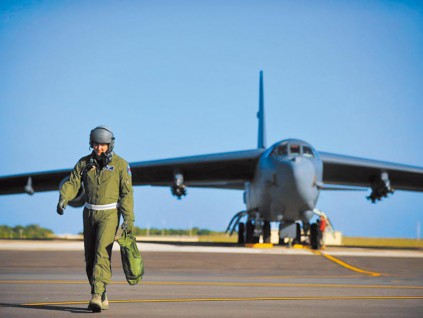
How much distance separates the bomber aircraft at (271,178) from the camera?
24375mm

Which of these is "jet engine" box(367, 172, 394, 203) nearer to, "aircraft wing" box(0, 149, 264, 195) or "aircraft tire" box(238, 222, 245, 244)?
"aircraft wing" box(0, 149, 264, 195)

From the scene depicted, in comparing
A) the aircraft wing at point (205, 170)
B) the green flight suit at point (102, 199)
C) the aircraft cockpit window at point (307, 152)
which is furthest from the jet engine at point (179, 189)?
the green flight suit at point (102, 199)

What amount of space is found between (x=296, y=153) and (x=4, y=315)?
18.8 m

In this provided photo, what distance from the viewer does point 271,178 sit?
2497cm

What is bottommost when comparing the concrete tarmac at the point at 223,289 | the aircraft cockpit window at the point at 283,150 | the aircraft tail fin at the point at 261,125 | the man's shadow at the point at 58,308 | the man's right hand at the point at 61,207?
the man's shadow at the point at 58,308

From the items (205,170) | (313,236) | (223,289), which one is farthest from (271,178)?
(223,289)

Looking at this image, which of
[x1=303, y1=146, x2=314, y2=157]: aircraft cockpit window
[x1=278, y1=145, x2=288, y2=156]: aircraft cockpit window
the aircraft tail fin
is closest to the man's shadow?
[x1=278, y1=145, x2=288, y2=156]: aircraft cockpit window

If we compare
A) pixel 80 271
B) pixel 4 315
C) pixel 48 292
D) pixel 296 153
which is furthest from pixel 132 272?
pixel 296 153

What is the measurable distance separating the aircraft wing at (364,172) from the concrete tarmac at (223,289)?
1426 centimetres

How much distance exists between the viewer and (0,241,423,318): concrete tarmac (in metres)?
6.63

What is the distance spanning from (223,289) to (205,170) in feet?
72.8

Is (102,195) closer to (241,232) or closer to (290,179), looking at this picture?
(290,179)

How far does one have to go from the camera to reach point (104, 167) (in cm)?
696

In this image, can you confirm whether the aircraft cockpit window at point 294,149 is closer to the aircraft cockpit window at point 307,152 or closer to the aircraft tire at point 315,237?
the aircraft cockpit window at point 307,152
